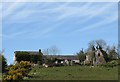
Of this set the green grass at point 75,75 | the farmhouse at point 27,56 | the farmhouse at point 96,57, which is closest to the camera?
Answer: the green grass at point 75,75

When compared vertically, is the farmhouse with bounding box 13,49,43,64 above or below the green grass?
above

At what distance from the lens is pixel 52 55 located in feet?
349

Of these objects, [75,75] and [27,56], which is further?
[27,56]

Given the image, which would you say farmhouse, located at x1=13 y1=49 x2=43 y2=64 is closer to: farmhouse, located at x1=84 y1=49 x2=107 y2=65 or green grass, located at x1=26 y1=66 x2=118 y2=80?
farmhouse, located at x1=84 y1=49 x2=107 y2=65

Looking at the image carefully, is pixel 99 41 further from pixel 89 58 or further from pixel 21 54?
pixel 21 54

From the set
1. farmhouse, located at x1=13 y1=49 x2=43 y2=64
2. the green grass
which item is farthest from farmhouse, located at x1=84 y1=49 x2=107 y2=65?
the green grass

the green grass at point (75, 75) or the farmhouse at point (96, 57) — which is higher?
the farmhouse at point (96, 57)

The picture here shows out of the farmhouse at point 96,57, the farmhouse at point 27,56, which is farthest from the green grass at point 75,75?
the farmhouse at point 96,57

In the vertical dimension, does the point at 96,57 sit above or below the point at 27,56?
below

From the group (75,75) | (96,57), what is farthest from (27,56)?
(75,75)

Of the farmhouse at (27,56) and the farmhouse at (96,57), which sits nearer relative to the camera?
the farmhouse at (27,56)

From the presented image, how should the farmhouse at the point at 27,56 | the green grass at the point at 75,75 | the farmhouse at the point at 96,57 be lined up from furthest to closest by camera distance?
the farmhouse at the point at 96,57 < the farmhouse at the point at 27,56 < the green grass at the point at 75,75

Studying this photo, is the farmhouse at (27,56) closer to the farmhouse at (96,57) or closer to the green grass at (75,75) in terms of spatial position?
the farmhouse at (96,57)

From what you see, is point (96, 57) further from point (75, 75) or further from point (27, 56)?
point (75, 75)
